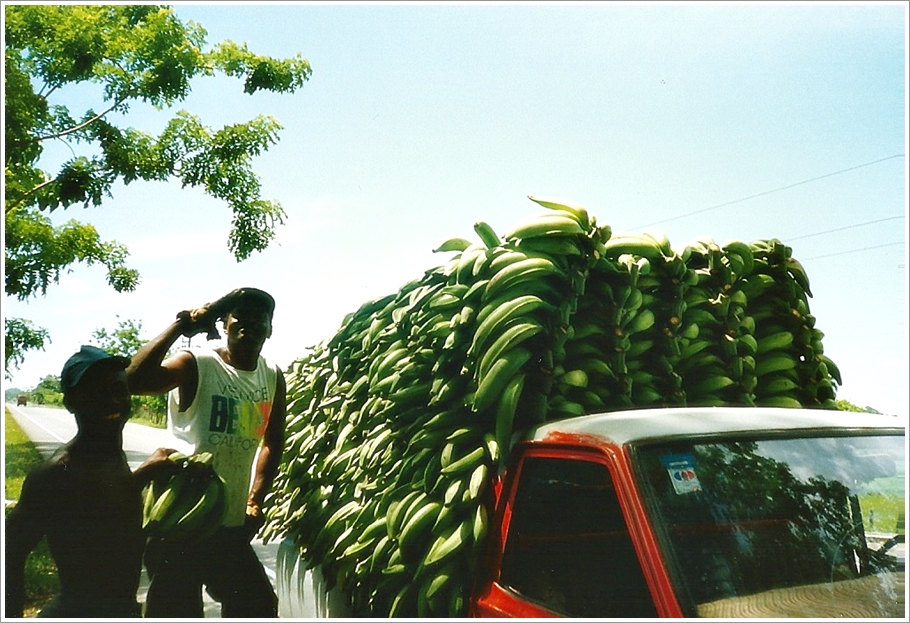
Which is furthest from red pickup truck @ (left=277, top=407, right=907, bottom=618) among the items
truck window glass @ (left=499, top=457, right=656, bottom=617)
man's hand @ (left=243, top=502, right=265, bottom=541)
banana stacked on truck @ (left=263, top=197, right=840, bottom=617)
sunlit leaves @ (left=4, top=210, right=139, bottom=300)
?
sunlit leaves @ (left=4, top=210, right=139, bottom=300)

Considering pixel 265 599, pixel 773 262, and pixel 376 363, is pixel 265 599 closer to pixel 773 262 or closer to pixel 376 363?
pixel 376 363

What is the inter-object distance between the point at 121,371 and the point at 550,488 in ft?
5.04

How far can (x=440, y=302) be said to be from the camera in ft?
8.93

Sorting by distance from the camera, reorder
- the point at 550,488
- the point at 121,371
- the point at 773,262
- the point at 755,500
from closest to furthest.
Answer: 1. the point at 755,500
2. the point at 550,488
3. the point at 121,371
4. the point at 773,262

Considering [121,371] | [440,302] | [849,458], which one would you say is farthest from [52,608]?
[849,458]

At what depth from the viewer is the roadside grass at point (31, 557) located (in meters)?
2.34

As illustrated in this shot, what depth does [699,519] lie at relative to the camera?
1.99 m

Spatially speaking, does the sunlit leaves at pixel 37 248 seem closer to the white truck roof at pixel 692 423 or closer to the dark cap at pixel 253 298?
the dark cap at pixel 253 298

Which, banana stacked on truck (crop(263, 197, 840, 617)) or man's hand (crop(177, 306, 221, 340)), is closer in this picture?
banana stacked on truck (crop(263, 197, 840, 617))

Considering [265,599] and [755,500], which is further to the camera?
[265,599]

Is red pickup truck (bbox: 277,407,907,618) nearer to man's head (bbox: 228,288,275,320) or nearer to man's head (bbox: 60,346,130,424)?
man's head (bbox: 228,288,275,320)

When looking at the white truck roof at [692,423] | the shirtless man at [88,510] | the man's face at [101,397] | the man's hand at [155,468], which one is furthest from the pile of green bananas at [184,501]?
the white truck roof at [692,423]

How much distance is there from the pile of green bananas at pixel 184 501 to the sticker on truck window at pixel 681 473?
5.62 ft

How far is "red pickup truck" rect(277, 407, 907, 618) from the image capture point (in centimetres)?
193
